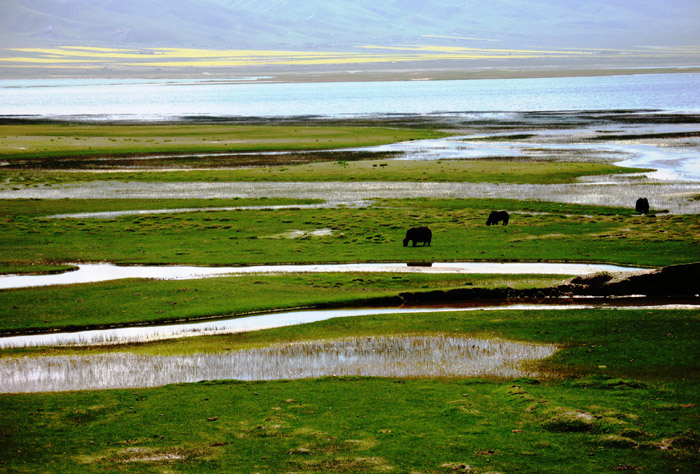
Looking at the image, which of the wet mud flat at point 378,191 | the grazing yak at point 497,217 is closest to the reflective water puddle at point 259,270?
the grazing yak at point 497,217

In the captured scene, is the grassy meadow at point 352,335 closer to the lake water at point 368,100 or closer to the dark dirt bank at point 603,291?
the dark dirt bank at point 603,291

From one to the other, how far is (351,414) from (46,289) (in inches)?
626

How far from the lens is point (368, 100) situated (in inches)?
5891

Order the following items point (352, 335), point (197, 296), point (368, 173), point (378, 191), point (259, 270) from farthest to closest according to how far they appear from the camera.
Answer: point (368, 173) → point (378, 191) → point (259, 270) → point (197, 296) → point (352, 335)

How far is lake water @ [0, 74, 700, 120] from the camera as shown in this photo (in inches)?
4742

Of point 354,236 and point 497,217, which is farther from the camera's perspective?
point 497,217

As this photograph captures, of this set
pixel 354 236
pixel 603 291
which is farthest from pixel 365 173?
pixel 603 291

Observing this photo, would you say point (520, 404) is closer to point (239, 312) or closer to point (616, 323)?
point (616, 323)

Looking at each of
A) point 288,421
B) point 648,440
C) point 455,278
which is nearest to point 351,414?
point 288,421

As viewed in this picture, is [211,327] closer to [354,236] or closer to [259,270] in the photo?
[259,270]

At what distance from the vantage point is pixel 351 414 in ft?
52.3

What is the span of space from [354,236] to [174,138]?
170 ft

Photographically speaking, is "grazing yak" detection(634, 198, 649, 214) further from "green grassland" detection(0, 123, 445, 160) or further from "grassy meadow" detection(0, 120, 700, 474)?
"green grassland" detection(0, 123, 445, 160)

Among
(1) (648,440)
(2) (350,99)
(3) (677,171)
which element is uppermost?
(2) (350,99)
